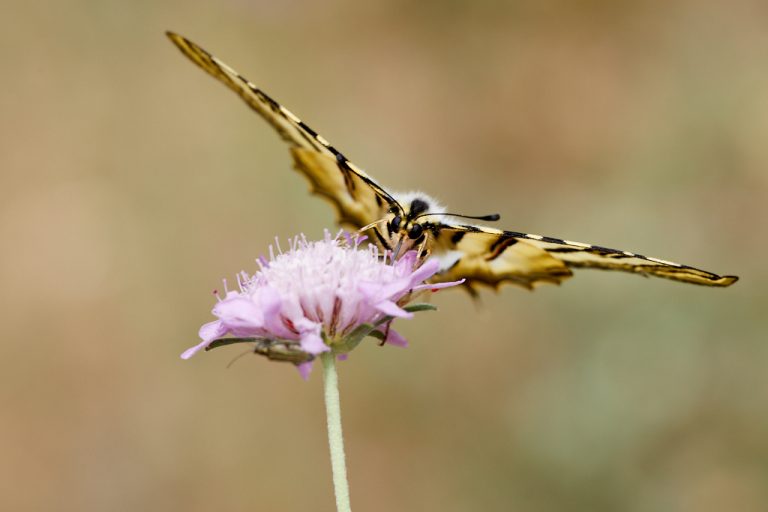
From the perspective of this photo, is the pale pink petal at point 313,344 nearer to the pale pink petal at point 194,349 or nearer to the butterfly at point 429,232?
the pale pink petal at point 194,349

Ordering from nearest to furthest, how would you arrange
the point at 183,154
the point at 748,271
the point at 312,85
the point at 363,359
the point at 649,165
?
the point at 748,271, the point at 363,359, the point at 649,165, the point at 183,154, the point at 312,85

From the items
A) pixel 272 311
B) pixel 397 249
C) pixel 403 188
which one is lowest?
pixel 272 311

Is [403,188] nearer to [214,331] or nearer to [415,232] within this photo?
[415,232]

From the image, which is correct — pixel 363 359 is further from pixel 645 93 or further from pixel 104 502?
pixel 645 93

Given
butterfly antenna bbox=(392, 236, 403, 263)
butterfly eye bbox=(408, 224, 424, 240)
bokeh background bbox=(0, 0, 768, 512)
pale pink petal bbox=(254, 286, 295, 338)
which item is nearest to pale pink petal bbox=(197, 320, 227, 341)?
pale pink petal bbox=(254, 286, 295, 338)

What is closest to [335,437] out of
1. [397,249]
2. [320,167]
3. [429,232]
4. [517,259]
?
[397,249]

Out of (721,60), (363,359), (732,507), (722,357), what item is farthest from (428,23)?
(732,507)
